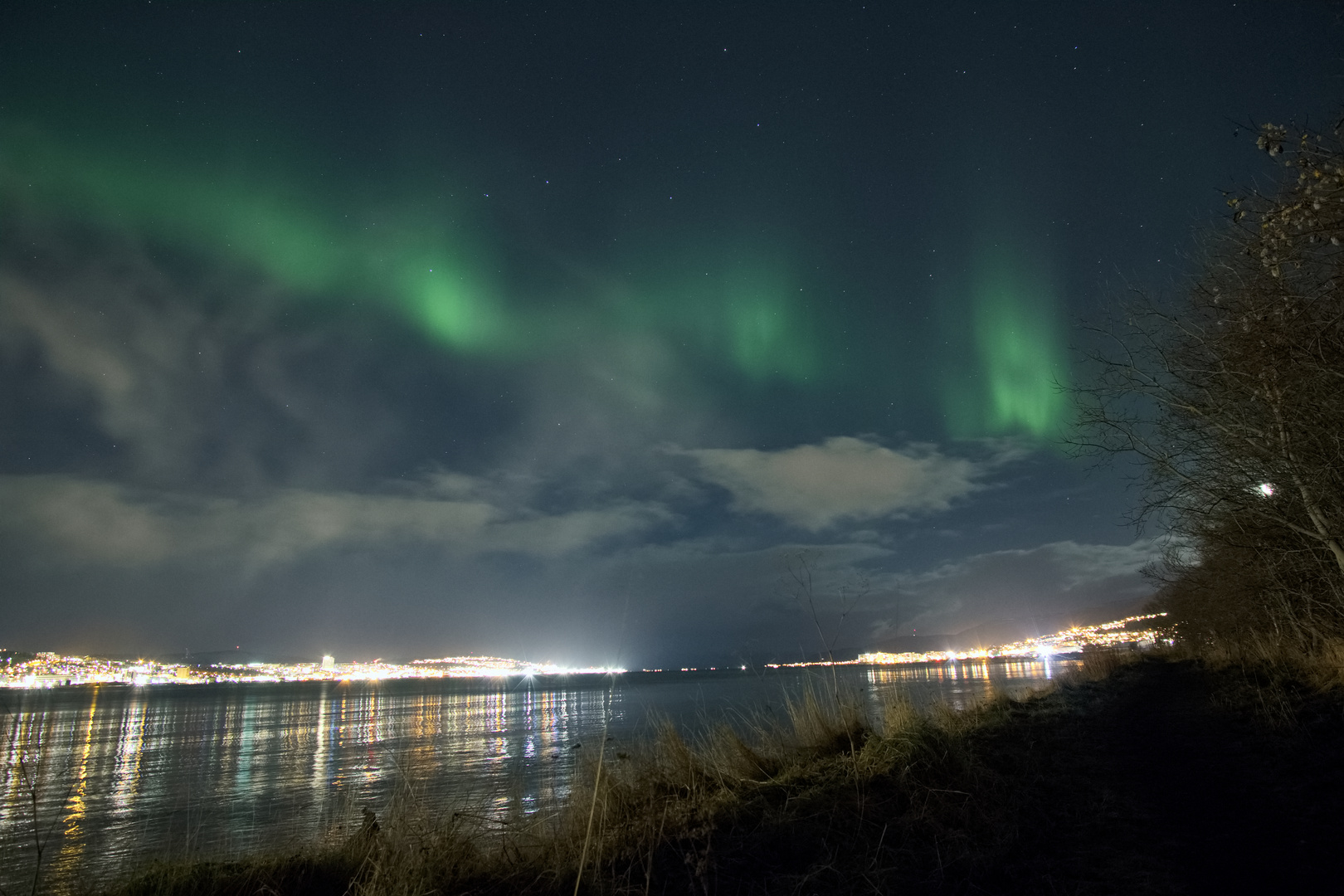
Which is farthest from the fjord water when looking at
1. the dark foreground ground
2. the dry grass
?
the dark foreground ground

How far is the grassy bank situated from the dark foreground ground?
1.7 inches

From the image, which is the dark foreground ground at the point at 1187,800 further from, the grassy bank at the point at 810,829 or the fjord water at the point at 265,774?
the fjord water at the point at 265,774

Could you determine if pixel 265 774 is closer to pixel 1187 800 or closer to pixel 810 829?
pixel 810 829

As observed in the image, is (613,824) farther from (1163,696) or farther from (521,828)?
(1163,696)

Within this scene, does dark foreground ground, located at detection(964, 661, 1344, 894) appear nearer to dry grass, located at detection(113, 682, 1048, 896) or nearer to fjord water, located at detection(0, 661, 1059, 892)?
dry grass, located at detection(113, 682, 1048, 896)

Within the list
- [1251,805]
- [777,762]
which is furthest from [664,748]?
[1251,805]

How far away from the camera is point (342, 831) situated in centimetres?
893

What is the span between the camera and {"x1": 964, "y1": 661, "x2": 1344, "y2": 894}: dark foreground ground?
5.51 meters

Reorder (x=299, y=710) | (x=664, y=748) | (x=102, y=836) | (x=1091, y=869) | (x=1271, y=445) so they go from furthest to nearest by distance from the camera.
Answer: (x=299, y=710)
(x=102, y=836)
(x=1271, y=445)
(x=664, y=748)
(x=1091, y=869)

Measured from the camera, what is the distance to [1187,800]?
7.63 metres

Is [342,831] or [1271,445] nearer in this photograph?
[342,831]

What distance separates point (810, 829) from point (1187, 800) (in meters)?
4.40

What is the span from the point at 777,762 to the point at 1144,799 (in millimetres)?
4246

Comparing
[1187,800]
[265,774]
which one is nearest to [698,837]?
[1187,800]
